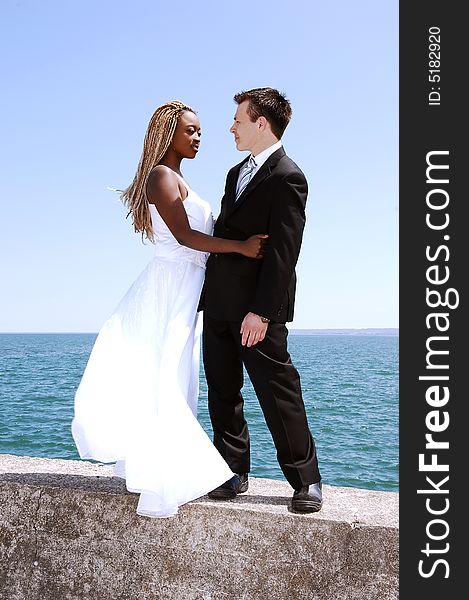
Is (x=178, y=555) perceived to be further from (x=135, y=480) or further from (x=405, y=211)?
(x=405, y=211)

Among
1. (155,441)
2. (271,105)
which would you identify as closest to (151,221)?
(271,105)

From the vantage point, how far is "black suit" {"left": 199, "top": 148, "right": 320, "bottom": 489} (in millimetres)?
3104

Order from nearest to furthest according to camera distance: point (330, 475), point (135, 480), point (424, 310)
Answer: point (424, 310) → point (135, 480) → point (330, 475)

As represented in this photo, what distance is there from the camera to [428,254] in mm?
Result: 2936

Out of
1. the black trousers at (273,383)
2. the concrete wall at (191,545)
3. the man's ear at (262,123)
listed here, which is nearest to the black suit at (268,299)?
the black trousers at (273,383)

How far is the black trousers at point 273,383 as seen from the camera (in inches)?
125

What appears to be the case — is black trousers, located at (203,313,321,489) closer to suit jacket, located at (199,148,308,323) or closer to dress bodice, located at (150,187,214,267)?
suit jacket, located at (199,148,308,323)

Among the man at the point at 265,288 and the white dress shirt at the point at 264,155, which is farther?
the white dress shirt at the point at 264,155

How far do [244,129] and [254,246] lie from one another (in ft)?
1.75

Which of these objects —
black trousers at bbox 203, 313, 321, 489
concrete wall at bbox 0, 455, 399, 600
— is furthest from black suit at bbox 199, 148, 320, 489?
concrete wall at bbox 0, 455, 399, 600

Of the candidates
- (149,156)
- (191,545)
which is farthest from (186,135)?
(191,545)

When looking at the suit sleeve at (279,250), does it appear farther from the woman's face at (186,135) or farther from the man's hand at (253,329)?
the woman's face at (186,135)

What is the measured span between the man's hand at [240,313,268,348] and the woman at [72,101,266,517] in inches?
10.4

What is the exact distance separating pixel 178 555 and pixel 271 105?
1.95 metres
